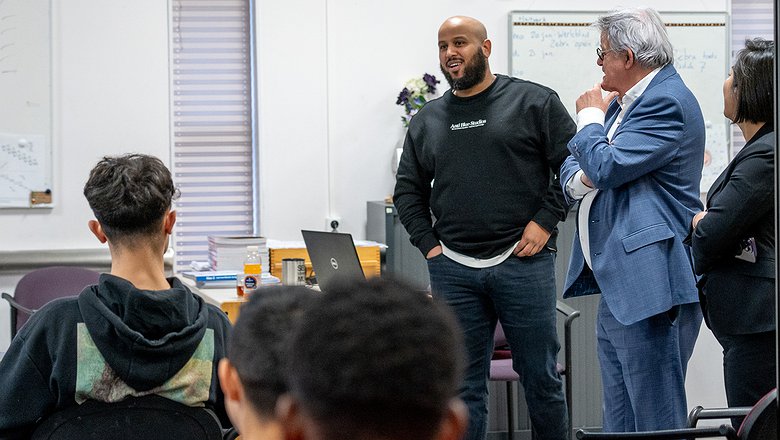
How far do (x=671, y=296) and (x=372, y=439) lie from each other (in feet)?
6.96

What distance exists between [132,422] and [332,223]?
10.6ft

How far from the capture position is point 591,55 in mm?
5160

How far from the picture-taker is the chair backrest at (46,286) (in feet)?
15.0

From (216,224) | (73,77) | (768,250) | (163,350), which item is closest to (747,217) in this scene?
(768,250)

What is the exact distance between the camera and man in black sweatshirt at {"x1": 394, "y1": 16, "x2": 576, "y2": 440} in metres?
3.29

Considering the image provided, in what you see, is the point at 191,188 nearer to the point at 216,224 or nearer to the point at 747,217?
the point at 216,224

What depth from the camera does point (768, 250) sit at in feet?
8.23

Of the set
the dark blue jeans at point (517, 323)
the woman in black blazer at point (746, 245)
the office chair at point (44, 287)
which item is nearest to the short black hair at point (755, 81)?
the woman in black blazer at point (746, 245)

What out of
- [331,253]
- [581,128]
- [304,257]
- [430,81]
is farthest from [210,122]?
[581,128]

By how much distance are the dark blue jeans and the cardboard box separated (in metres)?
0.78

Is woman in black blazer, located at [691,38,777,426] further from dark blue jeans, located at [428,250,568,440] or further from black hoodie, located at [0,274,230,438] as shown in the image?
black hoodie, located at [0,274,230,438]

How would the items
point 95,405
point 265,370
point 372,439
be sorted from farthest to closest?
1. point 95,405
2. point 265,370
3. point 372,439

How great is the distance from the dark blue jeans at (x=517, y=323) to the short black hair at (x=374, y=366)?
2532 mm

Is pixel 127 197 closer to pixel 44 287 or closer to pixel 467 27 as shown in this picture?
pixel 467 27
